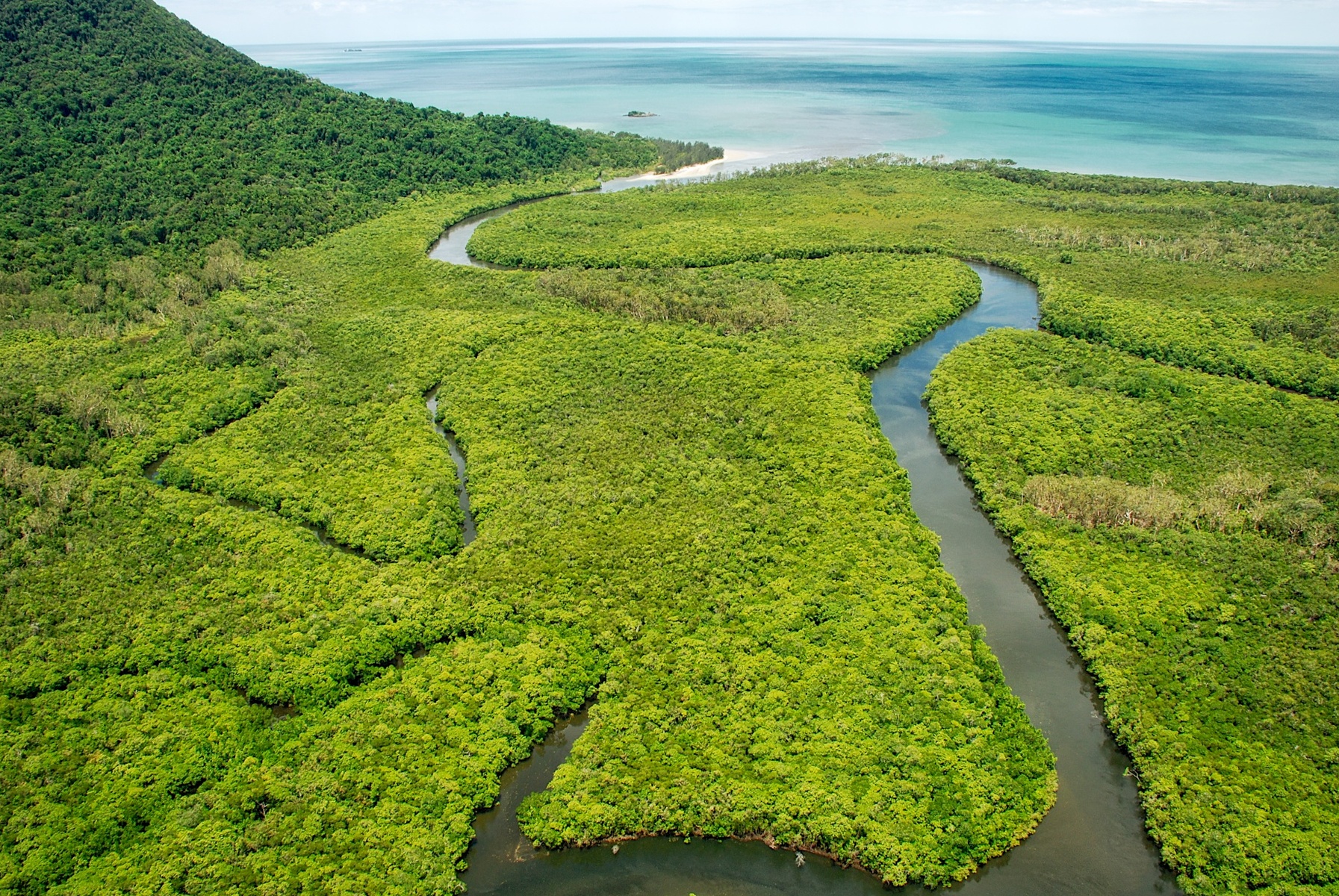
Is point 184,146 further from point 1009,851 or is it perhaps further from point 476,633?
point 1009,851

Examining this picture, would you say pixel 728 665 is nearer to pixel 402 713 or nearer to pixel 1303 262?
pixel 402 713

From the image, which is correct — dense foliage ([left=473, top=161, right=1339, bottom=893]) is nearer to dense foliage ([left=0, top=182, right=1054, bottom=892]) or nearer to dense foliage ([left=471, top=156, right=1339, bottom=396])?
dense foliage ([left=471, top=156, right=1339, bottom=396])

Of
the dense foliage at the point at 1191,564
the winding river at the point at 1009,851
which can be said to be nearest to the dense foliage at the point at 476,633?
the winding river at the point at 1009,851

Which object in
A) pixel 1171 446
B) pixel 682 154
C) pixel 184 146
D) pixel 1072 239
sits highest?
pixel 682 154

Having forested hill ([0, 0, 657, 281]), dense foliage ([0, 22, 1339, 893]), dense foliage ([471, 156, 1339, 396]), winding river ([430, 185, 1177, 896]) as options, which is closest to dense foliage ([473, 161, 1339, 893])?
dense foliage ([0, 22, 1339, 893])

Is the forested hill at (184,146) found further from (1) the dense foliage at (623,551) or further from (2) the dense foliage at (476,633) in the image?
(2) the dense foliage at (476,633)

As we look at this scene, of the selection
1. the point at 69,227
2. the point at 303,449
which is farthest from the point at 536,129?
the point at 303,449

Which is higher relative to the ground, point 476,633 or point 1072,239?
point 1072,239

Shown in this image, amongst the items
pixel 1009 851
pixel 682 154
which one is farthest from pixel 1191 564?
pixel 682 154
